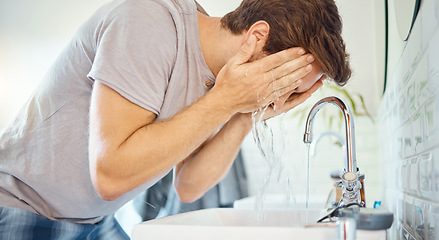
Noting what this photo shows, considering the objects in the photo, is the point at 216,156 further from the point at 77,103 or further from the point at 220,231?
the point at 220,231

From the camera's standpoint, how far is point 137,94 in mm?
750

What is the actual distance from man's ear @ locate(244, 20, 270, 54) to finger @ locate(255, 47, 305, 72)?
59mm

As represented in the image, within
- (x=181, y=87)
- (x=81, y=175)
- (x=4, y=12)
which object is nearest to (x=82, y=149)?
(x=81, y=175)

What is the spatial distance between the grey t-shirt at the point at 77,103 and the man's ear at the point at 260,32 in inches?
4.3

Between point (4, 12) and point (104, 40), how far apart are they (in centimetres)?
205

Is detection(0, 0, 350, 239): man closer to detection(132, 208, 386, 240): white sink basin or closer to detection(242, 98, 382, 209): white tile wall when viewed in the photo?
detection(132, 208, 386, 240): white sink basin

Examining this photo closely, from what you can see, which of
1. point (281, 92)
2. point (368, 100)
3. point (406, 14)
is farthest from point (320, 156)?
point (406, 14)

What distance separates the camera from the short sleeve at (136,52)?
74cm

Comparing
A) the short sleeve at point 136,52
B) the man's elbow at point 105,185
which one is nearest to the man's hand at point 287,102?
the short sleeve at point 136,52

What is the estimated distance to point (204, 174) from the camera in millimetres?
1080

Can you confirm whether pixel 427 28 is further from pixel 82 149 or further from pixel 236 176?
pixel 236 176

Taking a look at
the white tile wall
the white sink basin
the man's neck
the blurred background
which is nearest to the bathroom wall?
the blurred background

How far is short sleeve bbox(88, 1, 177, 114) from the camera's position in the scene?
29.3 inches

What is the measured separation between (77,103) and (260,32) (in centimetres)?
39
